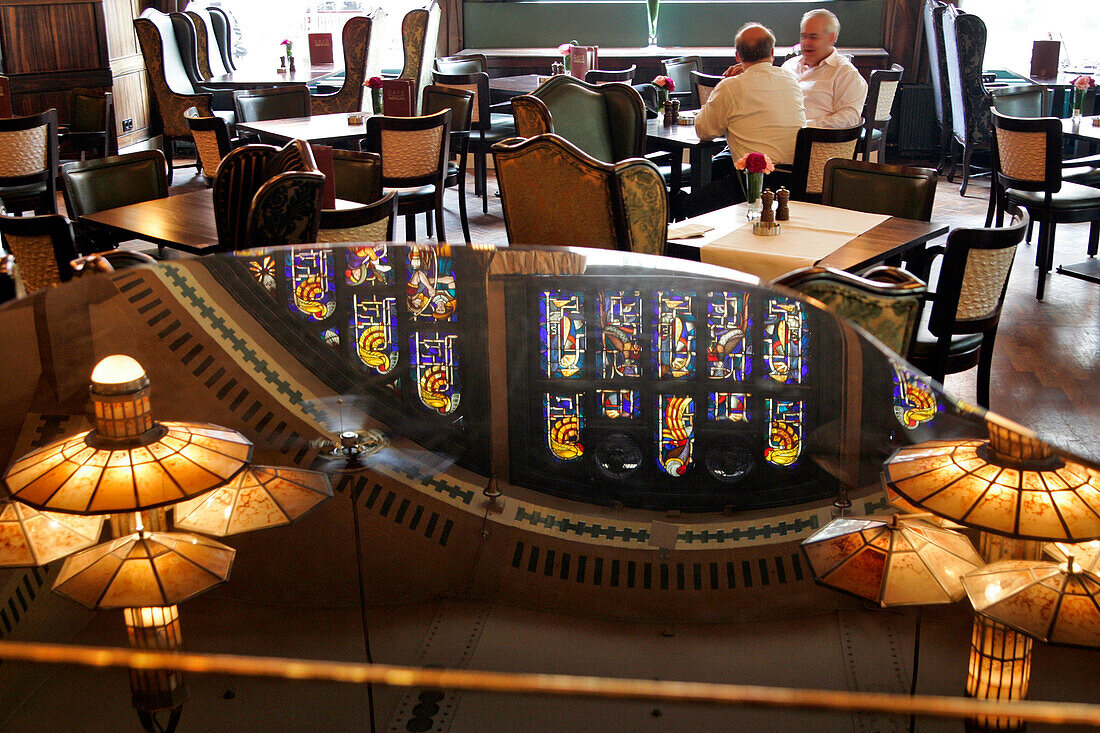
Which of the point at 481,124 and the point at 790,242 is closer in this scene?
the point at 790,242

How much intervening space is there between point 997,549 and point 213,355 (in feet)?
4.04

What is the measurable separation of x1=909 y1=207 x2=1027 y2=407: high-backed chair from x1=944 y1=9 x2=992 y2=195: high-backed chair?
4.74 meters

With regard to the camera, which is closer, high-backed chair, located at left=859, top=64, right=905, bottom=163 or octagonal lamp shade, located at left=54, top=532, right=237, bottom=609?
octagonal lamp shade, located at left=54, top=532, right=237, bottom=609

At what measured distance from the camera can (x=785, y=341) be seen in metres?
1.69

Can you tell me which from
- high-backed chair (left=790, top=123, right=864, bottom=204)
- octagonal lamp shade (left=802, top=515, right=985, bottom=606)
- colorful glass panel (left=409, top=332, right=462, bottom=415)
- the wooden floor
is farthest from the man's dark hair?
octagonal lamp shade (left=802, top=515, right=985, bottom=606)

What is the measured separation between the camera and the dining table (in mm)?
3135

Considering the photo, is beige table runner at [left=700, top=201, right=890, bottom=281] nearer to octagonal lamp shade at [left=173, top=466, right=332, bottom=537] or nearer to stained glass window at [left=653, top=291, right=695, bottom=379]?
stained glass window at [left=653, top=291, right=695, bottom=379]

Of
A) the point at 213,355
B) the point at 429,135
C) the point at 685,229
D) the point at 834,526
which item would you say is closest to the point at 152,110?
the point at 429,135

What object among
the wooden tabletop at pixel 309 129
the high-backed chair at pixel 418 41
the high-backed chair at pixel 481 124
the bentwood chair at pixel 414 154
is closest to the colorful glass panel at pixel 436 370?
the bentwood chair at pixel 414 154

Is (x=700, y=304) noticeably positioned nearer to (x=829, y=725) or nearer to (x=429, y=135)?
(x=829, y=725)

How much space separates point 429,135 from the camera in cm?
535

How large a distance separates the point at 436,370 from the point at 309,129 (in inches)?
178

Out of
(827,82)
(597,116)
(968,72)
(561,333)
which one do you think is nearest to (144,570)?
(561,333)

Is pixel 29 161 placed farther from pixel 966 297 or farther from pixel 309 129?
pixel 966 297
